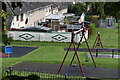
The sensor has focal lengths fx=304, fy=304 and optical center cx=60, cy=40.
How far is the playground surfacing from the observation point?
15.8 meters

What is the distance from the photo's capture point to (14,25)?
36.2m

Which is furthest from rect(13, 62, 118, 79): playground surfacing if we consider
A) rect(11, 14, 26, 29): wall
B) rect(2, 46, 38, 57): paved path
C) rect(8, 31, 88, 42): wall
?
rect(11, 14, 26, 29): wall

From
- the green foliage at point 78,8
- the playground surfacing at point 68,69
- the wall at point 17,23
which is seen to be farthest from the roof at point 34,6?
the playground surfacing at point 68,69

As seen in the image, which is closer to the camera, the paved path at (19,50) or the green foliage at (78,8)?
the paved path at (19,50)

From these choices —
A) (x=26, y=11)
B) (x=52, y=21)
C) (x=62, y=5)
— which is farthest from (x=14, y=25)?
(x=62, y=5)

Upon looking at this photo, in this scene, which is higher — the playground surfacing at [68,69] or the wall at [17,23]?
the wall at [17,23]

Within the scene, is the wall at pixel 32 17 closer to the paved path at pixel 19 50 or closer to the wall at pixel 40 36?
the wall at pixel 40 36

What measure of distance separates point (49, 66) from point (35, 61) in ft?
6.23

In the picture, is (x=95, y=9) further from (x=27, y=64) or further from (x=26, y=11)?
(x=27, y=64)

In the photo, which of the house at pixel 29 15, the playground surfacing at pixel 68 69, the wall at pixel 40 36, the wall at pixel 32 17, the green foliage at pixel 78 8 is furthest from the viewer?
the green foliage at pixel 78 8

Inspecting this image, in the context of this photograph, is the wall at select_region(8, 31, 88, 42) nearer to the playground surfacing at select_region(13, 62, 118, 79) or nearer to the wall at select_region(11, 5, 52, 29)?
the wall at select_region(11, 5, 52, 29)

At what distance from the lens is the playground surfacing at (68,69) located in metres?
15.8

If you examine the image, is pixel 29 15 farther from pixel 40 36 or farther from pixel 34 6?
pixel 40 36

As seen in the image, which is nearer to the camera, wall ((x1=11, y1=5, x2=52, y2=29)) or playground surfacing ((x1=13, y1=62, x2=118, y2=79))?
playground surfacing ((x1=13, y1=62, x2=118, y2=79))
